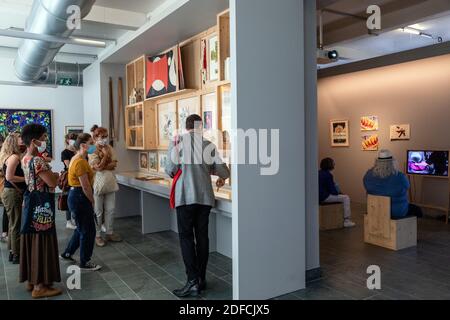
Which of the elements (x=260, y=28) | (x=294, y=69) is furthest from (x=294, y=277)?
(x=260, y=28)

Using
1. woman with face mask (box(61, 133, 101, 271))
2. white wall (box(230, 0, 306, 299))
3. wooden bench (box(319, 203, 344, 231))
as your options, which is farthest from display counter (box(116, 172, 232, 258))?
wooden bench (box(319, 203, 344, 231))

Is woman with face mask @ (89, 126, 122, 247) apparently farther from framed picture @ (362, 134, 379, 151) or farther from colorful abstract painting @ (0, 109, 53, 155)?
framed picture @ (362, 134, 379, 151)

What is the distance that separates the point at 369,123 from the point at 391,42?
170 centimetres

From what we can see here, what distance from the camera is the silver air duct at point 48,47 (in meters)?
3.76

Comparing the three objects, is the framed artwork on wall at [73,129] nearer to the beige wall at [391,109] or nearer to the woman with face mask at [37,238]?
the beige wall at [391,109]

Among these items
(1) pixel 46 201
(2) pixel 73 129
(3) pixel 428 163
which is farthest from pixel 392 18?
(2) pixel 73 129

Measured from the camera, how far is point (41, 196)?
11.1ft

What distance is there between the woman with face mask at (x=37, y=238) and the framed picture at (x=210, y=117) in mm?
1987

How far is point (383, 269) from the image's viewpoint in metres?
4.07

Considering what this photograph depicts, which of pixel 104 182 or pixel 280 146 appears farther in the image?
pixel 104 182

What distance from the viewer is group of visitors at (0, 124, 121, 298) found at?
3.37 metres

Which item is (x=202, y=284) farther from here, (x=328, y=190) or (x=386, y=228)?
(x=328, y=190)
